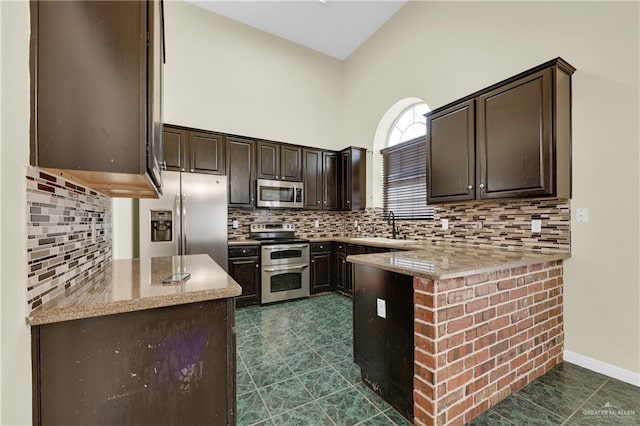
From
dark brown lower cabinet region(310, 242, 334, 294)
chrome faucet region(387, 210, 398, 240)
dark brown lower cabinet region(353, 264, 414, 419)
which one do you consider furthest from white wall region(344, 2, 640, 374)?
dark brown lower cabinet region(310, 242, 334, 294)

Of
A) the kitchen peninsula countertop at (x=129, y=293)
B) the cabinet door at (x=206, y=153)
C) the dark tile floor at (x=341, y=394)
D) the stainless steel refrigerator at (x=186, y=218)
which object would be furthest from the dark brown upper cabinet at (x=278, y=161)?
the kitchen peninsula countertop at (x=129, y=293)

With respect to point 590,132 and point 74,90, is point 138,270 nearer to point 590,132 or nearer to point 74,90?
point 74,90

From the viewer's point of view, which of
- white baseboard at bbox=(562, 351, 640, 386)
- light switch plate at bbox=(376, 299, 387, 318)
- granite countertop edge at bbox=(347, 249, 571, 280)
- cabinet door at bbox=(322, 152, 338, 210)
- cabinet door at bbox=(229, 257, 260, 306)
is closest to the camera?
granite countertop edge at bbox=(347, 249, 571, 280)

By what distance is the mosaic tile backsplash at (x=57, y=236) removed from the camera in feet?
2.77

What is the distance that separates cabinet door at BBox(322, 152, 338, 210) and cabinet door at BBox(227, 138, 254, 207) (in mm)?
1254

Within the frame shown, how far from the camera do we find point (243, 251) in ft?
12.2

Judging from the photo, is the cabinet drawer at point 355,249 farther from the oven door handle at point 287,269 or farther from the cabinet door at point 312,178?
the cabinet door at point 312,178

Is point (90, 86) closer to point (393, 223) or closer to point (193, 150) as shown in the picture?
point (193, 150)

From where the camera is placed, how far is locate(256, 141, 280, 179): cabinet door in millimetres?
4133

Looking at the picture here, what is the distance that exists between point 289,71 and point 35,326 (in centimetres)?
491

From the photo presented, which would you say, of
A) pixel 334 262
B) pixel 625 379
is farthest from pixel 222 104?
pixel 625 379

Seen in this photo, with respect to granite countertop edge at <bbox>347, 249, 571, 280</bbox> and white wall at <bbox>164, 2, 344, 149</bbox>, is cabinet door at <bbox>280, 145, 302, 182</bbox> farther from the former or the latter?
granite countertop edge at <bbox>347, 249, 571, 280</bbox>

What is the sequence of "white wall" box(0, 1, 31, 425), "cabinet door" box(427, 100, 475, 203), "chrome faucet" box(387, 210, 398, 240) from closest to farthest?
1. "white wall" box(0, 1, 31, 425)
2. "cabinet door" box(427, 100, 475, 203)
3. "chrome faucet" box(387, 210, 398, 240)

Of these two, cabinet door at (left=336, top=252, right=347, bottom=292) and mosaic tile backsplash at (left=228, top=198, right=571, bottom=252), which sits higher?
mosaic tile backsplash at (left=228, top=198, right=571, bottom=252)
